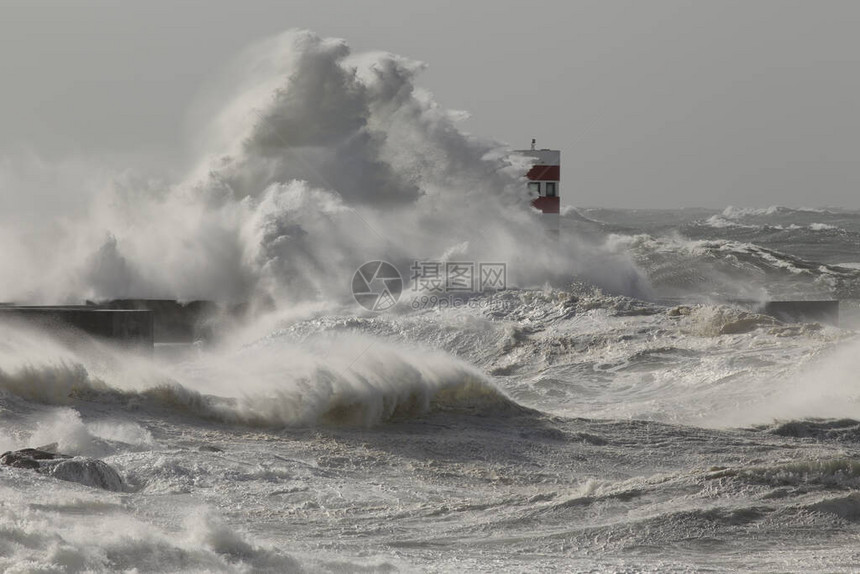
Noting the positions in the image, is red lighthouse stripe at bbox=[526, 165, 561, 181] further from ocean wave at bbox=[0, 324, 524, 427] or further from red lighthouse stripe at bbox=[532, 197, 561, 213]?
ocean wave at bbox=[0, 324, 524, 427]

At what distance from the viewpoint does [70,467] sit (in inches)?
268

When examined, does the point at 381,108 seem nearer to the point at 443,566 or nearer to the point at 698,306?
the point at 698,306

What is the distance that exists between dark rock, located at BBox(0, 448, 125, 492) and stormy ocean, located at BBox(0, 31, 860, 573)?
0.04 metres

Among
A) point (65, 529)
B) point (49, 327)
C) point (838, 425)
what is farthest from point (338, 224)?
point (65, 529)

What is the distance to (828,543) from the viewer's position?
23.1ft

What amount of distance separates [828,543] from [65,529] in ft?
14.1

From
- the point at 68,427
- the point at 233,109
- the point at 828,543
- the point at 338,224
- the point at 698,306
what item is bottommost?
the point at 828,543

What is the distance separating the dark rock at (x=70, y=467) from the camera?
6758 mm

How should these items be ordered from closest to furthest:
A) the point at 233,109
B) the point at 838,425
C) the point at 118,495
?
the point at 118,495
the point at 838,425
the point at 233,109

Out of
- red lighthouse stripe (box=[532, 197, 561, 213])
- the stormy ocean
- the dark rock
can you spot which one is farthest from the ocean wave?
red lighthouse stripe (box=[532, 197, 561, 213])

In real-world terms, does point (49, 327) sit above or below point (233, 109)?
below

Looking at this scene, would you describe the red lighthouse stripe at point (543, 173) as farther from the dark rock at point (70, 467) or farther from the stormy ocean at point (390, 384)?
the dark rock at point (70, 467)

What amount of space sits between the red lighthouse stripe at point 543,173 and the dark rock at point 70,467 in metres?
14.9

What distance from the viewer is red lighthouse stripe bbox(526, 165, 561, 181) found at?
2125 cm
